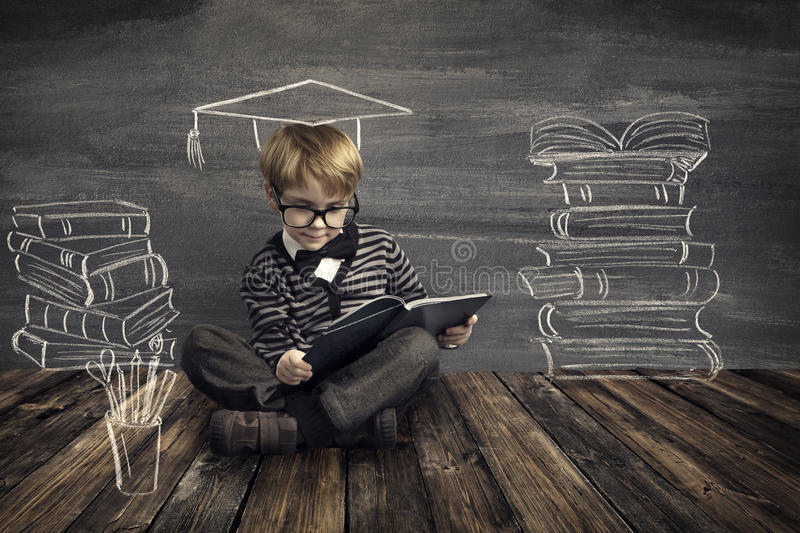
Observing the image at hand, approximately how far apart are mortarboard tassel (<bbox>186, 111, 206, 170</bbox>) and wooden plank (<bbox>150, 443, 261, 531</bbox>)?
2.73 ft

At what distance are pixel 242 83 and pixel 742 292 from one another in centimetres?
162

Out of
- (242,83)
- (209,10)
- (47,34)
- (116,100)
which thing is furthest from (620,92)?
(47,34)

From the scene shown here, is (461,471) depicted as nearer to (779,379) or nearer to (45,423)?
(45,423)

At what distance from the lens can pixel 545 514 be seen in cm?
77

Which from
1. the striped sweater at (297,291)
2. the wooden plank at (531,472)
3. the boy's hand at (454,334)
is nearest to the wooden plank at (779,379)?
the wooden plank at (531,472)

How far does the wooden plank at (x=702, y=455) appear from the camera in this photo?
80 cm

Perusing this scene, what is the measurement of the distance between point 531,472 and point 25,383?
4.39 feet

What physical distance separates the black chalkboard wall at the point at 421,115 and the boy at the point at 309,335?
30 cm

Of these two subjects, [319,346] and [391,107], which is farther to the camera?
[391,107]

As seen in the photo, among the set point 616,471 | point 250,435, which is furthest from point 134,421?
point 616,471

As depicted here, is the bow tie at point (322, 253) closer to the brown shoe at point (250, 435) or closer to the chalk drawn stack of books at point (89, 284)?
the brown shoe at point (250, 435)

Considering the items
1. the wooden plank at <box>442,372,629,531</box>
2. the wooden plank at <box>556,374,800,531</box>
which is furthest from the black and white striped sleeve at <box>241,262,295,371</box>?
the wooden plank at <box>556,374,800,531</box>

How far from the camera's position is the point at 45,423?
111 centimetres

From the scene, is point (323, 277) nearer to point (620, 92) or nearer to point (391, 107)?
point (391, 107)
